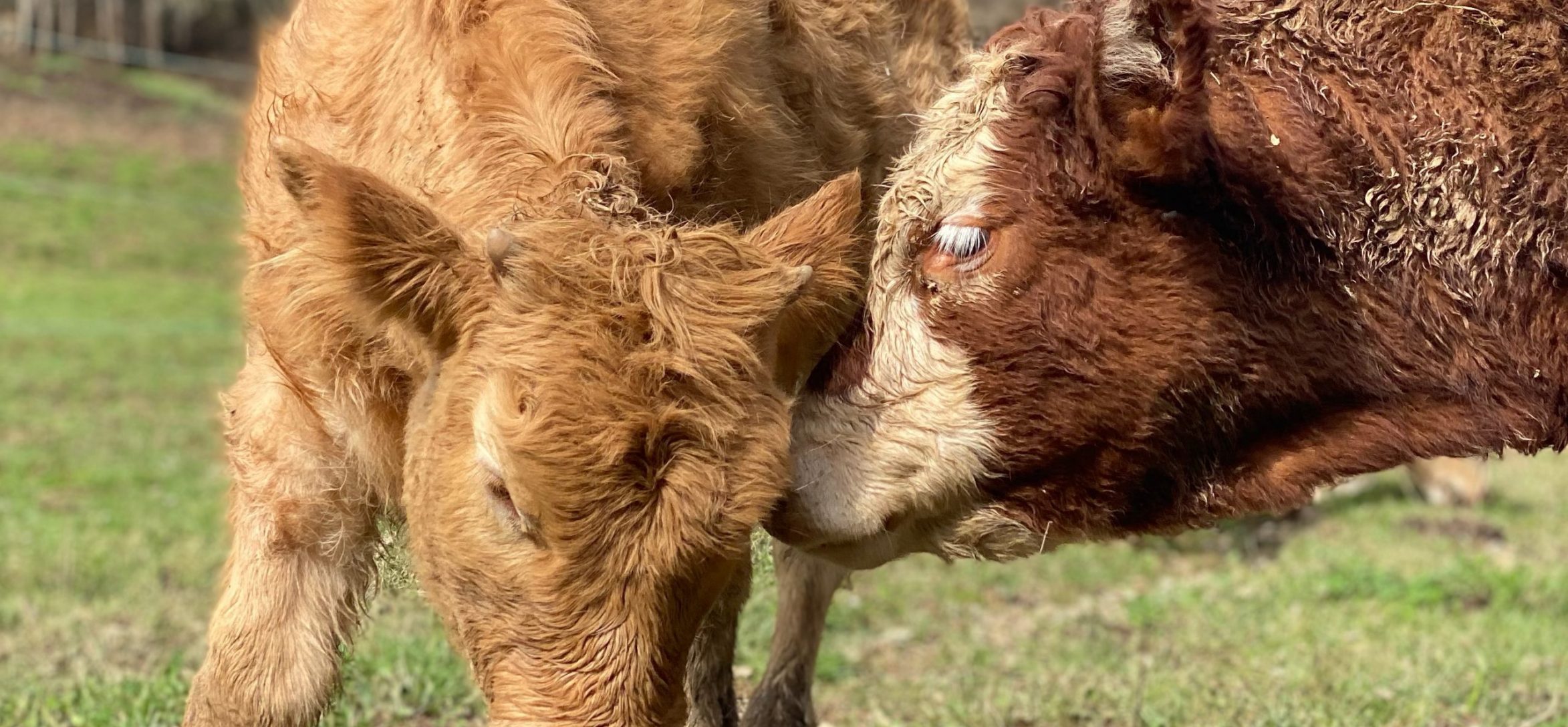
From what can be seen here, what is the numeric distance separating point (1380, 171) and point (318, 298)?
7.78 ft

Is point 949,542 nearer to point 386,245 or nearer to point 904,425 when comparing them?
point 904,425

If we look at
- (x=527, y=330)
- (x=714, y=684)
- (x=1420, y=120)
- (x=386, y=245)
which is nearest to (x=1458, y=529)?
(x=714, y=684)

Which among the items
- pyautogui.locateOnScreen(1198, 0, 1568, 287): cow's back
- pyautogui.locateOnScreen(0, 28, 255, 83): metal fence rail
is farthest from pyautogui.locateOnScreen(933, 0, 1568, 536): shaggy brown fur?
pyautogui.locateOnScreen(0, 28, 255, 83): metal fence rail

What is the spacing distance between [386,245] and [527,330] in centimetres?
36

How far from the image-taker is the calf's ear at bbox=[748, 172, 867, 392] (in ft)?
10.8

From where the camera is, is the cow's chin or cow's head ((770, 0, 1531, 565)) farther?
the cow's chin

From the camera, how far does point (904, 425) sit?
342 cm

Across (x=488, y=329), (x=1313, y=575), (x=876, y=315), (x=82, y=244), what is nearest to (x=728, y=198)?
(x=876, y=315)

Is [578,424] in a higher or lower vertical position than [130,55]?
higher

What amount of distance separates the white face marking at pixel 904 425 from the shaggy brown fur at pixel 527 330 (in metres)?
0.14

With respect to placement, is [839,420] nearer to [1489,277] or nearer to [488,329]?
[488,329]

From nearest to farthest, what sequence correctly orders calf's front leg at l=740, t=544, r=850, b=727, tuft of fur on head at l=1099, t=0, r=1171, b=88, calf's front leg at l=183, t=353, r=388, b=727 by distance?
1. tuft of fur on head at l=1099, t=0, r=1171, b=88
2. calf's front leg at l=183, t=353, r=388, b=727
3. calf's front leg at l=740, t=544, r=850, b=727

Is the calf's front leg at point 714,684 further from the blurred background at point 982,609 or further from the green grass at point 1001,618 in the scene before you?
the blurred background at point 982,609

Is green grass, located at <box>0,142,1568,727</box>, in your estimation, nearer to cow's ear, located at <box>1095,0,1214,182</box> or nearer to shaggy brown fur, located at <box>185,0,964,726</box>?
shaggy brown fur, located at <box>185,0,964,726</box>
